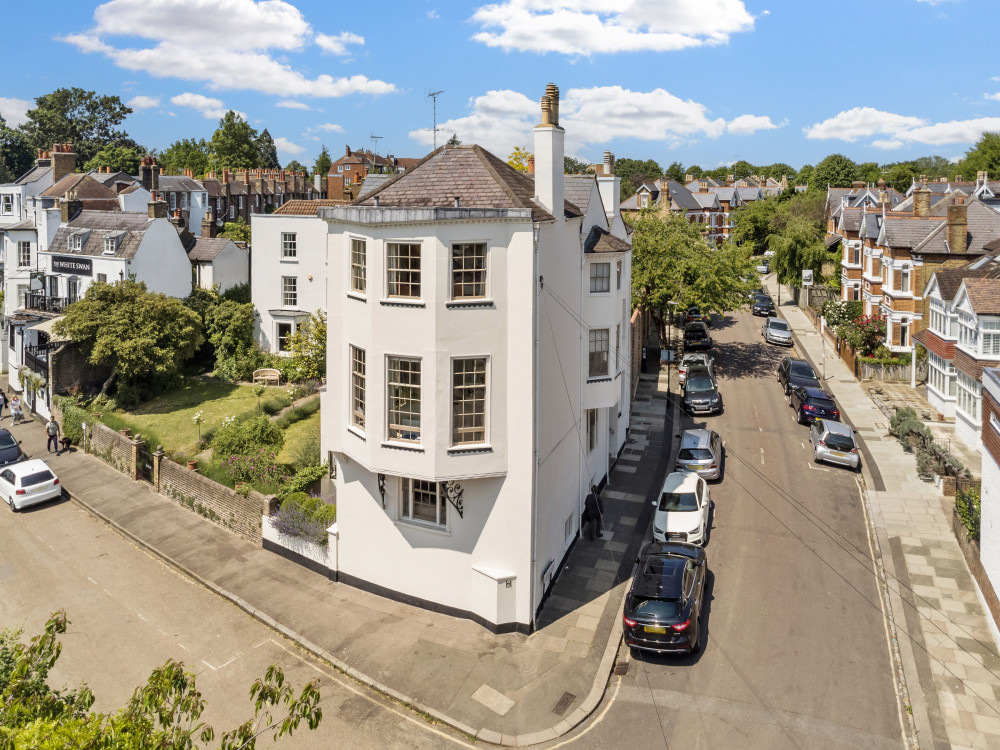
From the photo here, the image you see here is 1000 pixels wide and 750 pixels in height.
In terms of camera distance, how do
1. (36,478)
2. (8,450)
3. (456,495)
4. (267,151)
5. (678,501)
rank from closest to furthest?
(456,495) < (678,501) < (36,478) < (8,450) < (267,151)

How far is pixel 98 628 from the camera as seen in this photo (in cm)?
1983

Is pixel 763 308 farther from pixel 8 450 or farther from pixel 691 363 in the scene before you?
pixel 8 450

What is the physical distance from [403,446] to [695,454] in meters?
14.4

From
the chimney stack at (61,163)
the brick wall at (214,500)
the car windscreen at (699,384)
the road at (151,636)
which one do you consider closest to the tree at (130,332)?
the brick wall at (214,500)

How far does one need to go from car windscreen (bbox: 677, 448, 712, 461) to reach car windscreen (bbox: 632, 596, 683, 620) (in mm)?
11643

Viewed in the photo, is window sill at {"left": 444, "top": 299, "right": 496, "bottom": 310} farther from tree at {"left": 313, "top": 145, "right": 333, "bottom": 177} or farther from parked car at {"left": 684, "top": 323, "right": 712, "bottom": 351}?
tree at {"left": 313, "top": 145, "right": 333, "bottom": 177}

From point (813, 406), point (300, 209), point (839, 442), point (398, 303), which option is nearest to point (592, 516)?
point (398, 303)

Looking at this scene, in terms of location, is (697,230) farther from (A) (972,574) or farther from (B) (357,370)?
(B) (357,370)

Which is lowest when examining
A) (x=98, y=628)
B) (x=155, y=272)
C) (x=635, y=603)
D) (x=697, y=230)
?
(x=98, y=628)

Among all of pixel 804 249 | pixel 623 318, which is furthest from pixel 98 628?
pixel 804 249

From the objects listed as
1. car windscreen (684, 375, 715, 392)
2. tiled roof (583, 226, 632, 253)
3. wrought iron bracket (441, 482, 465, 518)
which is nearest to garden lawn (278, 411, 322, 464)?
wrought iron bracket (441, 482, 465, 518)

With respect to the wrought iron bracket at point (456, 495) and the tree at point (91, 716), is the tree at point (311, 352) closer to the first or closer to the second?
the wrought iron bracket at point (456, 495)

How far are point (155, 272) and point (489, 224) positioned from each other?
105 feet

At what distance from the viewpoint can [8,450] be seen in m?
31.5
